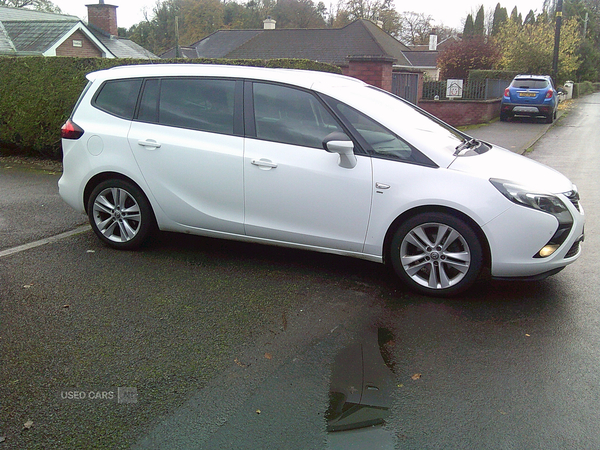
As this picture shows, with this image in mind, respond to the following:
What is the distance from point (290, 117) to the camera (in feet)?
17.5

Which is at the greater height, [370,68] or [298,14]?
[298,14]

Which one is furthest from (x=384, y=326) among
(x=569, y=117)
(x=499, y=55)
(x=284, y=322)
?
(x=499, y=55)

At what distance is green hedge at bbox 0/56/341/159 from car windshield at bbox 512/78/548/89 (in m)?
13.5

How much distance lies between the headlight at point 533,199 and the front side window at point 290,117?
143 cm

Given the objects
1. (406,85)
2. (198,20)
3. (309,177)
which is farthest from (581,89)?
(309,177)

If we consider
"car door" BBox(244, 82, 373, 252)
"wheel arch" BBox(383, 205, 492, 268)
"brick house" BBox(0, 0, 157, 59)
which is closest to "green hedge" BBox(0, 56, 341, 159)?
"car door" BBox(244, 82, 373, 252)

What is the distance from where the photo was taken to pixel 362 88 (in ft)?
19.2

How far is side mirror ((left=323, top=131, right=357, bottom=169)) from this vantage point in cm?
489

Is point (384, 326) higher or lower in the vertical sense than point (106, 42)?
lower

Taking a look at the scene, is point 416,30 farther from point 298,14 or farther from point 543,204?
point 543,204

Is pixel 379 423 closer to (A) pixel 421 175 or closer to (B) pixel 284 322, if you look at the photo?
(B) pixel 284 322

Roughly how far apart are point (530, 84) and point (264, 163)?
2026 cm

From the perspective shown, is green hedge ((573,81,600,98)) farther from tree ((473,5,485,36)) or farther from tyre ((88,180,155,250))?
tyre ((88,180,155,250))

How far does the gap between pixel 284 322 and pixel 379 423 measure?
1390 millimetres
